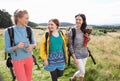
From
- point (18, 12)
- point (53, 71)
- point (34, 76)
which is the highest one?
point (18, 12)

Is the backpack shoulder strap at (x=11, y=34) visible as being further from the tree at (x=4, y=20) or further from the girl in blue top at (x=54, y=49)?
the tree at (x=4, y=20)

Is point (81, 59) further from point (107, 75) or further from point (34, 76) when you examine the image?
point (34, 76)

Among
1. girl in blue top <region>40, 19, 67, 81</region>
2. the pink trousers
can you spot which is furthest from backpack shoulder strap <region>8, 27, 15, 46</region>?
girl in blue top <region>40, 19, 67, 81</region>

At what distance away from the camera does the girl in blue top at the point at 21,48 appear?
239 inches

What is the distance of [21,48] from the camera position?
20.4ft

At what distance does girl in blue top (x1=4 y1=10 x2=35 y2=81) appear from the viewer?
19.9 ft

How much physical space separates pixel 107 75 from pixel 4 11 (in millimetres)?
79008

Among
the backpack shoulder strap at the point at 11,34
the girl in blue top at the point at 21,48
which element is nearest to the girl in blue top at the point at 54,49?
the girl in blue top at the point at 21,48

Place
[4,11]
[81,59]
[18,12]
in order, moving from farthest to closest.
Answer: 1. [4,11]
2. [81,59]
3. [18,12]

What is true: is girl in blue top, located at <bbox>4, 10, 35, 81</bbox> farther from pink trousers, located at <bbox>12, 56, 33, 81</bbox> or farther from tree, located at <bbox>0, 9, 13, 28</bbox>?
tree, located at <bbox>0, 9, 13, 28</bbox>

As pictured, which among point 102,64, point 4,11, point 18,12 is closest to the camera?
point 18,12

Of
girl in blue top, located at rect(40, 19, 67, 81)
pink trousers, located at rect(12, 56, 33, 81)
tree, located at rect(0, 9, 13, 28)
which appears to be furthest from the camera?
tree, located at rect(0, 9, 13, 28)

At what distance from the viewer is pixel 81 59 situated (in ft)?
24.9

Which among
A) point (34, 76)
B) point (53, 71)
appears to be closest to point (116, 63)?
point (34, 76)
